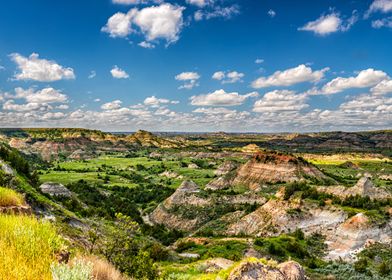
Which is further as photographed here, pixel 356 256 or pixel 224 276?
pixel 356 256

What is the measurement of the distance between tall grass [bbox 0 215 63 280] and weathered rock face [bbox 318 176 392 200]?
76.8m

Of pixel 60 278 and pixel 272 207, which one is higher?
pixel 60 278

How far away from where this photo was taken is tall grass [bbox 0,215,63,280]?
496 cm

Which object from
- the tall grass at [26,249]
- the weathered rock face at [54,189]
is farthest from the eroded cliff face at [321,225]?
the tall grass at [26,249]

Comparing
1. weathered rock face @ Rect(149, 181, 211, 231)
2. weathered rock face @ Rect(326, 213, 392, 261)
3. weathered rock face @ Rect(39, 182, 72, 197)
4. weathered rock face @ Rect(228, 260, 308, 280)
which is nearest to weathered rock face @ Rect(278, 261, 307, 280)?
weathered rock face @ Rect(228, 260, 308, 280)

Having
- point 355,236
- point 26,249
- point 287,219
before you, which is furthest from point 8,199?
point 287,219

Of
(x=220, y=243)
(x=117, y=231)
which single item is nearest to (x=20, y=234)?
(x=117, y=231)

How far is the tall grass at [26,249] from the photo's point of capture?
16.3 feet

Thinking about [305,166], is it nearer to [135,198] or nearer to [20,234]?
[135,198]

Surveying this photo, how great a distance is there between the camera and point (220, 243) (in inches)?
2067

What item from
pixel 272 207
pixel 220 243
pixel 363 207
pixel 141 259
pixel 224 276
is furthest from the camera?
pixel 272 207

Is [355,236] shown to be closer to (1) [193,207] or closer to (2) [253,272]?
(1) [193,207]

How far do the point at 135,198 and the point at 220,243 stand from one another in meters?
66.1

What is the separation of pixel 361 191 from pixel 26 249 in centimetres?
7981
